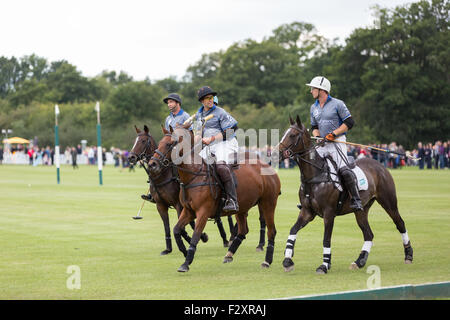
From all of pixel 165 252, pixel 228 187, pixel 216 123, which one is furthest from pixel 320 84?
pixel 165 252

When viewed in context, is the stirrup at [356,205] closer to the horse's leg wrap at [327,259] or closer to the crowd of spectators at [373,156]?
the horse's leg wrap at [327,259]

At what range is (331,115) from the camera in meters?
12.0

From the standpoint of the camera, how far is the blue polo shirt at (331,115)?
39.4 ft

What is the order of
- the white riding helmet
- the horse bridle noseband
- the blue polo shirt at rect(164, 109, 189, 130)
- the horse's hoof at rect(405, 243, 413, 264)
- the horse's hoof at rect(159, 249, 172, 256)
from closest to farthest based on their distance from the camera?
the horse bridle noseband → the white riding helmet → the horse's hoof at rect(405, 243, 413, 264) → the horse's hoof at rect(159, 249, 172, 256) → the blue polo shirt at rect(164, 109, 189, 130)

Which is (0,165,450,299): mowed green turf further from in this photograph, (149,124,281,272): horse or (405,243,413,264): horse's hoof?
(149,124,281,272): horse

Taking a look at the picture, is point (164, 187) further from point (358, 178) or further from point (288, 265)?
point (358, 178)

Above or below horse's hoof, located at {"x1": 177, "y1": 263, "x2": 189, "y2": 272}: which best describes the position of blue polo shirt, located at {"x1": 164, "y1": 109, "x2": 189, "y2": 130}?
above

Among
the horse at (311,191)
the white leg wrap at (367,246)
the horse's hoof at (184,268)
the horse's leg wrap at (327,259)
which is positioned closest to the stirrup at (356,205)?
the horse at (311,191)

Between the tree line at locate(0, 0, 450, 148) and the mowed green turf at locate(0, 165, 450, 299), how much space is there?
48.1 metres

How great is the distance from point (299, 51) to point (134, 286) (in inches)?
4425

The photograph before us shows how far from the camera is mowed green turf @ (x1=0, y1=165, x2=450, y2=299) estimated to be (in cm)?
984

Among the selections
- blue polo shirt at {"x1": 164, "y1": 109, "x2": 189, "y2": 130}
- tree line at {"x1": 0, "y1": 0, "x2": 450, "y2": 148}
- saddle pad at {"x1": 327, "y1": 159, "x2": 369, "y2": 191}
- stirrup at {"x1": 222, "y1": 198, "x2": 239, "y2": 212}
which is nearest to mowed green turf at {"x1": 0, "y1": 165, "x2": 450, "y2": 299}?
stirrup at {"x1": 222, "y1": 198, "x2": 239, "y2": 212}

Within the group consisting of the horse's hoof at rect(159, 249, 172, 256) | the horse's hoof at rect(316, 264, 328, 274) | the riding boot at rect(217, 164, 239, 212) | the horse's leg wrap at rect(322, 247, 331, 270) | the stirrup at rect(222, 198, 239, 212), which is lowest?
the horse's hoof at rect(159, 249, 172, 256)

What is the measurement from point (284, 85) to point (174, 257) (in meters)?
100
